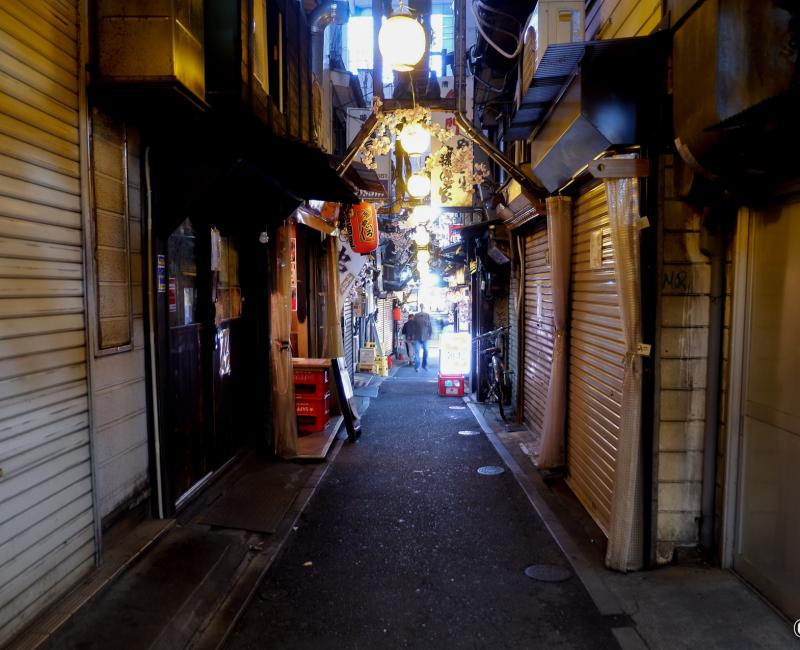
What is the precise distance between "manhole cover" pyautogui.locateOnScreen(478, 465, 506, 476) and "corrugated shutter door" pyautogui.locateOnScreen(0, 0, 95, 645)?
242 inches

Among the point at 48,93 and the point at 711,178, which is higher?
the point at 48,93

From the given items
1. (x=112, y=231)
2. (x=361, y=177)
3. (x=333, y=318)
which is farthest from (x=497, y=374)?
(x=112, y=231)

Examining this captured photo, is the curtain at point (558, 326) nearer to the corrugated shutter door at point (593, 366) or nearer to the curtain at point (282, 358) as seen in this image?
the corrugated shutter door at point (593, 366)

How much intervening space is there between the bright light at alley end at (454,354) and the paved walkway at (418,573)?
26.0 feet

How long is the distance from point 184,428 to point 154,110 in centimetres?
395

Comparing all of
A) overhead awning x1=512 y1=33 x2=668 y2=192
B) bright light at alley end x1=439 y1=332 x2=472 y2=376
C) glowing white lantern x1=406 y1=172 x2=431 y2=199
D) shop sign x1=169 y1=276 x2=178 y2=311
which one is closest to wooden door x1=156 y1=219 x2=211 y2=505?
shop sign x1=169 y1=276 x2=178 y2=311

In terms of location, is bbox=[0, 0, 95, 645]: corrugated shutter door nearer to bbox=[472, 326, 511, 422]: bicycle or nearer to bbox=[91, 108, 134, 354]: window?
bbox=[91, 108, 134, 354]: window

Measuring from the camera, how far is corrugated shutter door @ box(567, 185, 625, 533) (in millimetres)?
6625

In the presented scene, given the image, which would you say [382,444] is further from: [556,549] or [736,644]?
[736,644]

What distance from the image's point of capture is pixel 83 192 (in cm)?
479

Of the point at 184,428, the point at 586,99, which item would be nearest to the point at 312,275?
the point at 184,428

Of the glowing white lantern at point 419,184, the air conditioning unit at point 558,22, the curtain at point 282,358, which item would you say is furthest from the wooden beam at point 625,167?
the glowing white lantern at point 419,184

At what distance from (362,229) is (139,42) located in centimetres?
961

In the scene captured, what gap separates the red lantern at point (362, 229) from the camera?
14.5m
